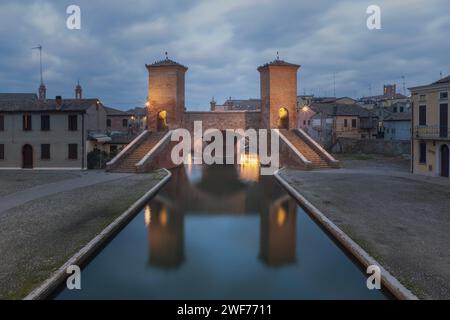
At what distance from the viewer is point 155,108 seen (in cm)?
4012

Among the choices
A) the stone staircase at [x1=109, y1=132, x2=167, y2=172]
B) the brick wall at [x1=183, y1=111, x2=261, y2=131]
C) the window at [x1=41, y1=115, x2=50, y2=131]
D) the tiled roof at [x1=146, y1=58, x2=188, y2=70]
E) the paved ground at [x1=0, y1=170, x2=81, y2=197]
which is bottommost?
the paved ground at [x1=0, y1=170, x2=81, y2=197]

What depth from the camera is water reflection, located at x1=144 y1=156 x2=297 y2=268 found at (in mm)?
12938

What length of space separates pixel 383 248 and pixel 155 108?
32.3 m

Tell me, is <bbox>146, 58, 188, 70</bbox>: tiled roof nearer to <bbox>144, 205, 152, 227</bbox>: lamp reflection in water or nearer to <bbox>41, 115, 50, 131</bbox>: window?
<bbox>41, 115, 50, 131</bbox>: window

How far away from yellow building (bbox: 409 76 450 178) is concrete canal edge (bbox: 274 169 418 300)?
1256 centimetres

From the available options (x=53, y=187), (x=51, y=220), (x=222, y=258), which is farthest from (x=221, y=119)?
(x=222, y=258)

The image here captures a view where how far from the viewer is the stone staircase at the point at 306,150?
107 feet

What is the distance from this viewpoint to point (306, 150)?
35.1 m

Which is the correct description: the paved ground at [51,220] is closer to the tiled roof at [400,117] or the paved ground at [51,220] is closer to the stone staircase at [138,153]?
the stone staircase at [138,153]

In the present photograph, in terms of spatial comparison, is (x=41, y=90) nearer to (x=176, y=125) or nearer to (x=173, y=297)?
(x=176, y=125)

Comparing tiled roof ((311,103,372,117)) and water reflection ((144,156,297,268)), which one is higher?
tiled roof ((311,103,372,117))

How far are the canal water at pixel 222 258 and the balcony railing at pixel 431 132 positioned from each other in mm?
12390

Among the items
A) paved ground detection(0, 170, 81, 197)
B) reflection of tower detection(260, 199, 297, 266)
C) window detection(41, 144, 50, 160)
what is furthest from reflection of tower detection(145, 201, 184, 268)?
window detection(41, 144, 50, 160)

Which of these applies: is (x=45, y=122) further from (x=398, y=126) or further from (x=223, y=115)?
(x=398, y=126)
